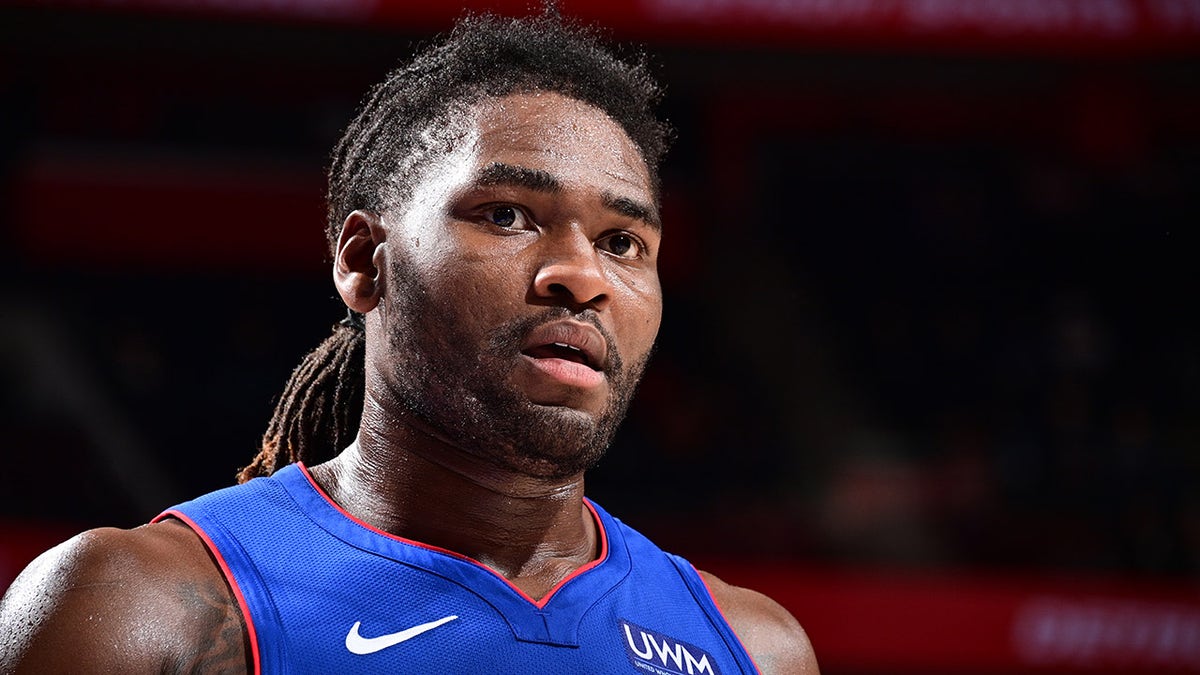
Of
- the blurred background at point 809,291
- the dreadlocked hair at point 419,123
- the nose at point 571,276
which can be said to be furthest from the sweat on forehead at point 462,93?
the blurred background at point 809,291

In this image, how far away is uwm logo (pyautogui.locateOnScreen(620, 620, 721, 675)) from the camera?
5.31 feet

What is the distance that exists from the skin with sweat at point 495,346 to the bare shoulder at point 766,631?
26cm

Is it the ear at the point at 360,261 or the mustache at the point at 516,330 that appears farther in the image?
the ear at the point at 360,261

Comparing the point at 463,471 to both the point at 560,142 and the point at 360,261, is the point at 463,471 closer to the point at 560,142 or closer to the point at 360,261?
the point at 360,261

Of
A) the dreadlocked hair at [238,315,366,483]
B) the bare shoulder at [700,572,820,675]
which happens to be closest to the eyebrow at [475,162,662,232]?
the dreadlocked hair at [238,315,366,483]

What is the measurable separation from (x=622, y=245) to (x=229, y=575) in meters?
0.62

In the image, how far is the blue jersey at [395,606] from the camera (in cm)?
144

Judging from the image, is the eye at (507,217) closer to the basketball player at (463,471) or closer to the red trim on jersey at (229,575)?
the basketball player at (463,471)

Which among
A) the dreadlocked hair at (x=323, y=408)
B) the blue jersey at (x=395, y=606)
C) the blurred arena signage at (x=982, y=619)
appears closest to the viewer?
the blue jersey at (x=395, y=606)

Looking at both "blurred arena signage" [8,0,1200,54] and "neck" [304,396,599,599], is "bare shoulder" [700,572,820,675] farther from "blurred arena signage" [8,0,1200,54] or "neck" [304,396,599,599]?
"blurred arena signage" [8,0,1200,54]

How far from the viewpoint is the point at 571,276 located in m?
1.54

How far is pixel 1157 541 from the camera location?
18.9 ft

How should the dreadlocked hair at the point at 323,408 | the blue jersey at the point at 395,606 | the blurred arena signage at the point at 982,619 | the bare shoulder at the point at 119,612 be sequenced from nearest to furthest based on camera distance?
the bare shoulder at the point at 119,612
the blue jersey at the point at 395,606
the dreadlocked hair at the point at 323,408
the blurred arena signage at the point at 982,619

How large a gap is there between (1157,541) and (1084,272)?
2088 mm
